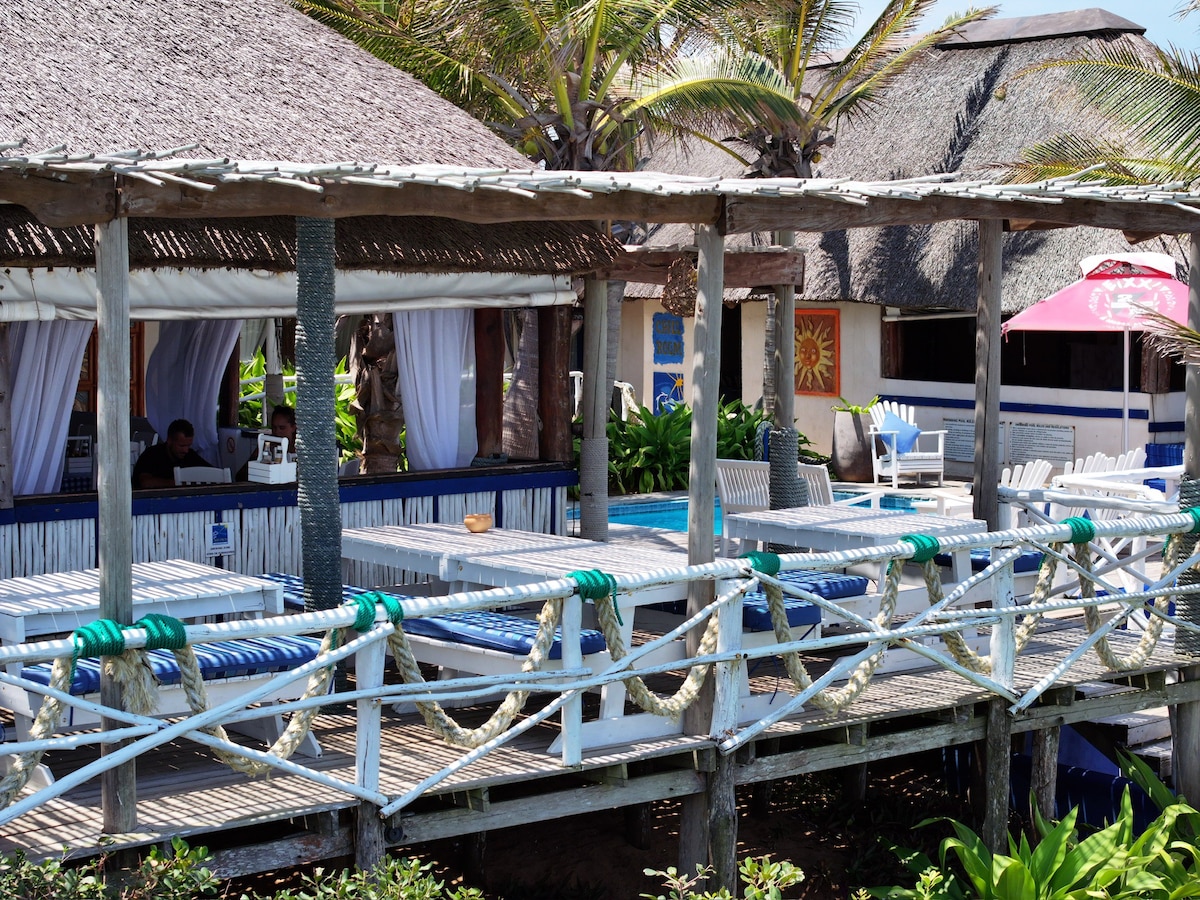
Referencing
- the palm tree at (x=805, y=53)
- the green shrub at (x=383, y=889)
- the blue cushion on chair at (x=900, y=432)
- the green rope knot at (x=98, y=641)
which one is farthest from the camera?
the blue cushion on chair at (x=900, y=432)

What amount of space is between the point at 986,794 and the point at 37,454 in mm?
4771

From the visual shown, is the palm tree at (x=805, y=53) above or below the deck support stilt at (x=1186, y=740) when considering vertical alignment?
above

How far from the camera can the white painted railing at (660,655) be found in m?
5.08

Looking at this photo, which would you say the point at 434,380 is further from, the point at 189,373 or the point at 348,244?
the point at 189,373

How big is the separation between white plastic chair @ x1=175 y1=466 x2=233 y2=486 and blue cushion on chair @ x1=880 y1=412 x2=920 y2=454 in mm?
10169

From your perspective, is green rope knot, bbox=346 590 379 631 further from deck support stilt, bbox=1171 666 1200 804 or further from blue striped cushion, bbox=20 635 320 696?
deck support stilt, bbox=1171 666 1200 804

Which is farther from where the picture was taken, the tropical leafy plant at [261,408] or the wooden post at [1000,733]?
the tropical leafy plant at [261,408]

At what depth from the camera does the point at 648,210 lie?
6309 mm

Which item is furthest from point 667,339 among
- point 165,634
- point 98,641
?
point 98,641

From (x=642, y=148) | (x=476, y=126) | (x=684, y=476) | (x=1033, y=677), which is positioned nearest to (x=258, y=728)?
(x=1033, y=677)

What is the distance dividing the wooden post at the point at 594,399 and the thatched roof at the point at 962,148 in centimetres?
848

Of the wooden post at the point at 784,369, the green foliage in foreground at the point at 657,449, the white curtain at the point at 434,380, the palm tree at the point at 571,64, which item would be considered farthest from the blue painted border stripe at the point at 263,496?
the green foliage in foreground at the point at 657,449

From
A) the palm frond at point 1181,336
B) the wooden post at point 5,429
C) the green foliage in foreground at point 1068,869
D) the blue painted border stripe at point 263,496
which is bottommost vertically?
the green foliage in foreground at point 1068,869

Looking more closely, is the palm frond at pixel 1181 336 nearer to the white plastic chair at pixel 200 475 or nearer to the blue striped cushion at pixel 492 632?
the blue striped cushion at pixel 492 632
